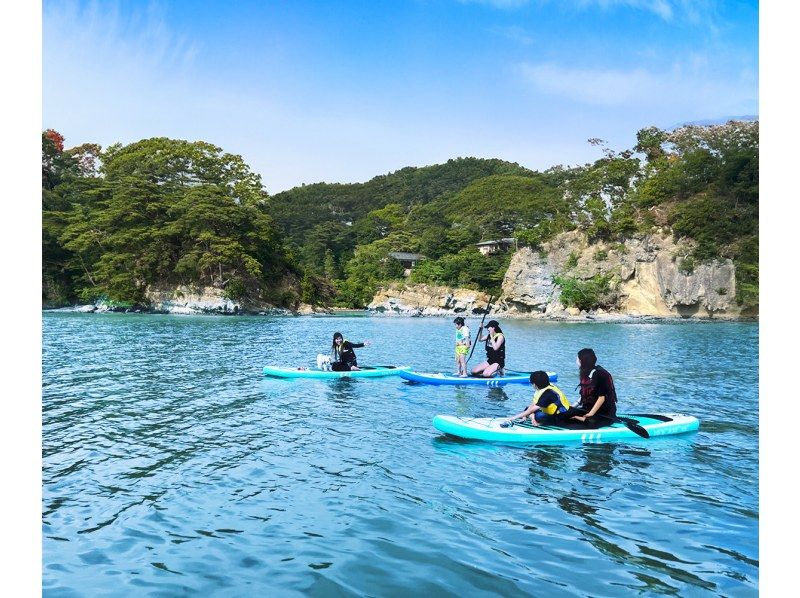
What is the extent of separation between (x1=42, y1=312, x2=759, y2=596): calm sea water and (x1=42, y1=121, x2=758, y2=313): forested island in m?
41.1

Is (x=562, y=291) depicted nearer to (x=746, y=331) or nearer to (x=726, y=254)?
(x=726, y=254)

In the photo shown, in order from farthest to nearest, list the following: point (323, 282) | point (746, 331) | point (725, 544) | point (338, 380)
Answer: point (323, 282), point (746, 331), point (338, 380), point (725, 544)

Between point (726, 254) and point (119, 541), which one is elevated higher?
point (726, 254)

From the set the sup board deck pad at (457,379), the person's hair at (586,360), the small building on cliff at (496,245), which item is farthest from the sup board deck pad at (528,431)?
the small building on cliff at (496,245)

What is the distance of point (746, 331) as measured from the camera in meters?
35.1

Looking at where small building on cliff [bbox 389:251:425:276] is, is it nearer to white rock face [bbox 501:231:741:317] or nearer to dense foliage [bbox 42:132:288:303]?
white rock face [bbox 501:231:741:317]

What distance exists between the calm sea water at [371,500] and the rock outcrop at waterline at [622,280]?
136 feet

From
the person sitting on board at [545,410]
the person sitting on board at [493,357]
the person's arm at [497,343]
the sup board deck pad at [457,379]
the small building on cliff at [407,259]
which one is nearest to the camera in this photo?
the person sitting on board at [545,410]

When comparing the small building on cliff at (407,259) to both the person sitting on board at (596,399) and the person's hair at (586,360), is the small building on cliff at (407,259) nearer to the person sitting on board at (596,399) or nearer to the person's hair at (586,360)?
the person sitting on board at (596,399)

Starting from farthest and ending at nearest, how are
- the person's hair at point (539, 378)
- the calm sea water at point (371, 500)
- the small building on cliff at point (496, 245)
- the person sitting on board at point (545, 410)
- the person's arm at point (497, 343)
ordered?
the small building on cliff at point (496, 245) < the person's arm at point (497, 343) < the person sitting on board at point (545, 410) < the person's hair at point (539, 378) < the calm sea water at point (371, 500)

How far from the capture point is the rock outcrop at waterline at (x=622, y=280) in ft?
166

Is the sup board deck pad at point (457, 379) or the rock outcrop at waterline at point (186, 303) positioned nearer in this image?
the sup board deck pad at point (457, 379)
